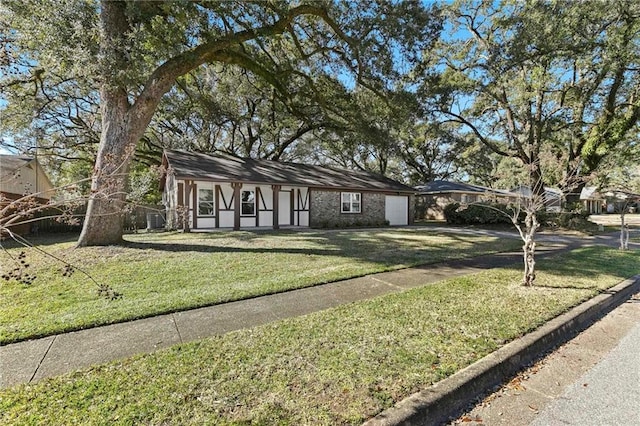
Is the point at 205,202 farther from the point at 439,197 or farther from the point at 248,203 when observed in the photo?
the point at 439,197

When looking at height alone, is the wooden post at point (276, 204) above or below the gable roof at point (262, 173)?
below

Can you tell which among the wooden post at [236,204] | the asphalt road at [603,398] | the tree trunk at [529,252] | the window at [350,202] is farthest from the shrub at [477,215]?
the asphalt road at [603,398]

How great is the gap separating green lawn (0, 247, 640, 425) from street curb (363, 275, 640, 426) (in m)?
0.09

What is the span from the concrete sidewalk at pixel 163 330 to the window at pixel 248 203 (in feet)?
35.8

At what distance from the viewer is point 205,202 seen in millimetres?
14789

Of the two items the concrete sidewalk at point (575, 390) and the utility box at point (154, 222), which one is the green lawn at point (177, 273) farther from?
the utility box at point (154, 222)

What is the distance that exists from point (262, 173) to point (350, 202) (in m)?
5.72

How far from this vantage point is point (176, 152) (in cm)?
1611

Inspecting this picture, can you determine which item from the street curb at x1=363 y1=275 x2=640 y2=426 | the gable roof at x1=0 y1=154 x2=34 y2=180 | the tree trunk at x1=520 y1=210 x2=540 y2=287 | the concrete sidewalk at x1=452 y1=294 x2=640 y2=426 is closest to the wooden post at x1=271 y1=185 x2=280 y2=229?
the gable roof at x1=0 y1=154 x2=34 y2=180

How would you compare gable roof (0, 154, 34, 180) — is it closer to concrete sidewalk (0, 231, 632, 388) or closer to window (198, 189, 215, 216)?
window (198, 189, 215, 216)

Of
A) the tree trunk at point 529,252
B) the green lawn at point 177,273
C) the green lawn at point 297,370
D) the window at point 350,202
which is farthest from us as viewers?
the window at point 350,202

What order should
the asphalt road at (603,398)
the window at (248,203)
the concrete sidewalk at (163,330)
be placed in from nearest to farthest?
the asphalt road at (603,398)
the concrete sidewalk at (163,330)
the window at (248,203)

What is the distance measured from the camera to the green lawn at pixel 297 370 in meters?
2.26

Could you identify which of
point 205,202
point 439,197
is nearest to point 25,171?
point 205,202
